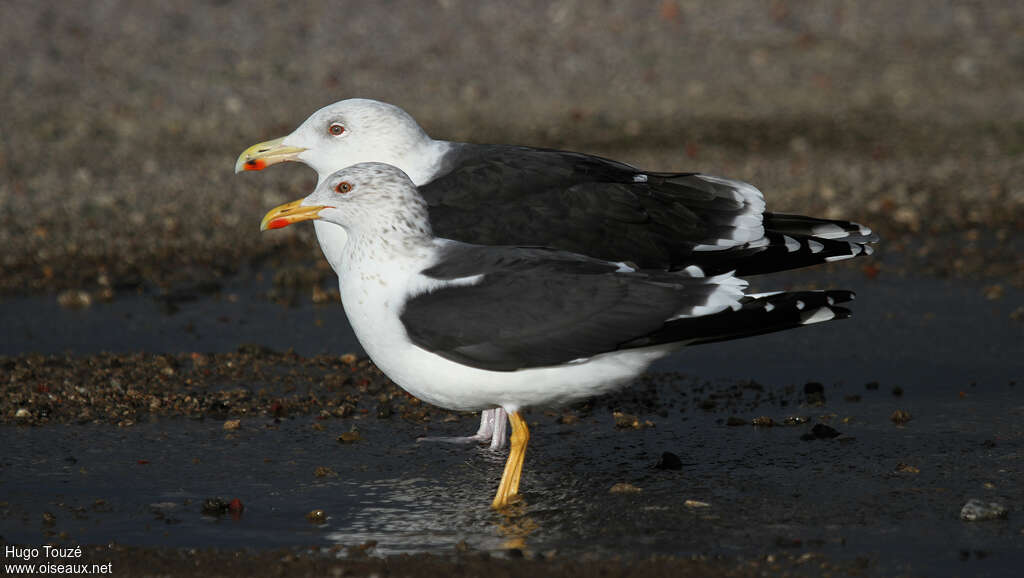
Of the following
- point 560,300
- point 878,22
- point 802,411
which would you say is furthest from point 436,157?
point 878,22

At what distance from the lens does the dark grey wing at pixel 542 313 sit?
538 centimetres

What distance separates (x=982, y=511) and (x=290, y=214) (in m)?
3.13

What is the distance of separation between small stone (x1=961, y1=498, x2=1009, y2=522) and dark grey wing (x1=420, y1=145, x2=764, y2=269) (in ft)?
6.25

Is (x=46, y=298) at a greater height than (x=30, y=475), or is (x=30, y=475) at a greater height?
(x=46, y=298)

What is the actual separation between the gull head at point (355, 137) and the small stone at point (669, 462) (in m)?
2.11

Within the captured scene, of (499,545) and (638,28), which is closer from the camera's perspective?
(499,545)

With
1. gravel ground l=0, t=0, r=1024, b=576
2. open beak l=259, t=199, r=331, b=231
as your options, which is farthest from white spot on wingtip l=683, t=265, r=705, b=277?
open beak l=259, t=199, r=331, b=231

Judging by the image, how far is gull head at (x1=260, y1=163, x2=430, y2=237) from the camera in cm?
562

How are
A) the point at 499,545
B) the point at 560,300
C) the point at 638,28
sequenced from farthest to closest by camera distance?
the point at 638,28 < the point at 560,300 < the point at 499,545

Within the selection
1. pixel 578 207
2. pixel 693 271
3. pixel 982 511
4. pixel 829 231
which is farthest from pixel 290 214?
pixel 982 511

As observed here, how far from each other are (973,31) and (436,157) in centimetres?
1232

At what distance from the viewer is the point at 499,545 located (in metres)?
5.06

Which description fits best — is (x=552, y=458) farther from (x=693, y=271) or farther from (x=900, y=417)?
(x=900, y=417)

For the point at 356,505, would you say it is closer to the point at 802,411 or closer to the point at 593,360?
the point at 593,360
